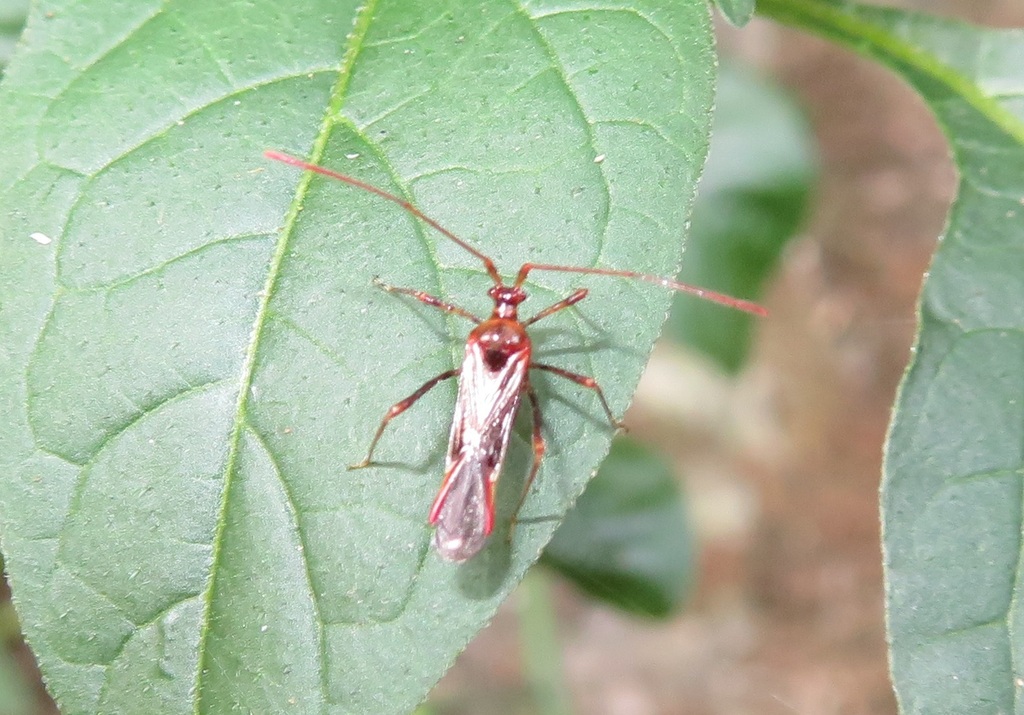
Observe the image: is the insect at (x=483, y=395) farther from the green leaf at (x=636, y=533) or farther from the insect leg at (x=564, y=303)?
the green leaf at (x=636, y=533)

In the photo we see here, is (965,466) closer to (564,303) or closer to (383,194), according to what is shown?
(564,303)

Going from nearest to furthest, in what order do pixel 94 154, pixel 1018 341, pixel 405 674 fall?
pixel 405 674 < pixel 94 154 < pixel 1018 341

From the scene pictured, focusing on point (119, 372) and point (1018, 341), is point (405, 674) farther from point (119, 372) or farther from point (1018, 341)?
point (1018, 341)

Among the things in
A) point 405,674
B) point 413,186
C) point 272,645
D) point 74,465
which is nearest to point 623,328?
point 413,186

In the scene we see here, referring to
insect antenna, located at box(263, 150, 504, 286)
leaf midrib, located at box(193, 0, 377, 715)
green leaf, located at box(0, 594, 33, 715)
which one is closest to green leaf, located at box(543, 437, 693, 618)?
insect antenna, located at box(263, 150, 504, 286)

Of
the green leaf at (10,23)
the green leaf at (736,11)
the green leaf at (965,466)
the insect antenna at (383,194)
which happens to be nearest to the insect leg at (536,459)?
the insect antenna at (383,194)

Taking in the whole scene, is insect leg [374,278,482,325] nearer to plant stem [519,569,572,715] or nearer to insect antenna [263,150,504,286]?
insect antenna [263,150,504,286]
